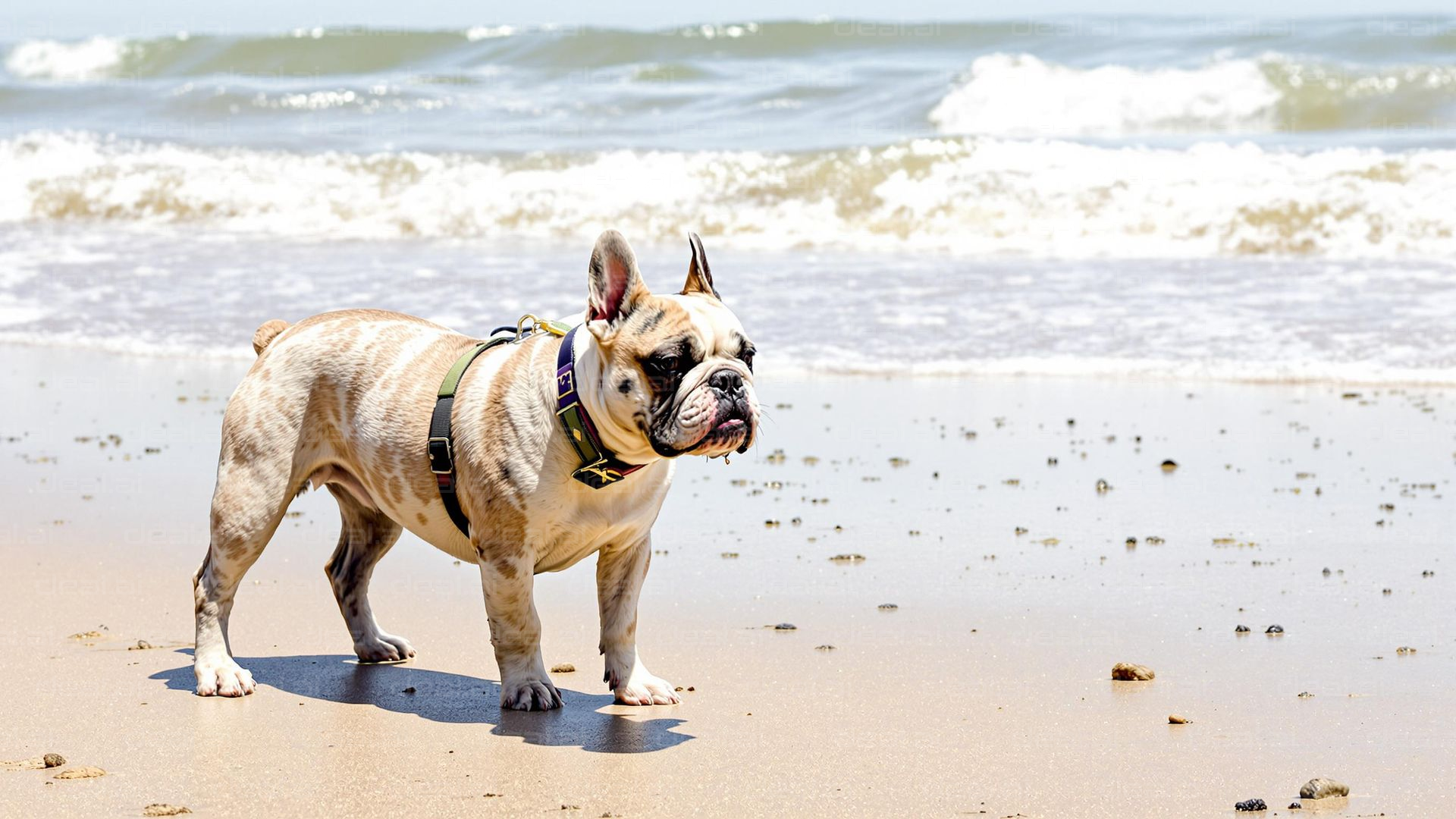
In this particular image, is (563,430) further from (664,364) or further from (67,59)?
(67,59)

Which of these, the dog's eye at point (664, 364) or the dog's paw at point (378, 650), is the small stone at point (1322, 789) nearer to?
the dog's eye at point (664, 364)

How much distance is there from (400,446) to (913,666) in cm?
166

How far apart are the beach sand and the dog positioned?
0.25 meters

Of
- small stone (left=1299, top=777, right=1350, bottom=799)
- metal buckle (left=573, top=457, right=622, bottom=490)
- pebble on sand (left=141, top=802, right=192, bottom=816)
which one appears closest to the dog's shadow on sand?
metal buckle (left=573, top=457, right=622, bottom=490)

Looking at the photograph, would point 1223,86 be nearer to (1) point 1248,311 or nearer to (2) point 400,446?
(1) point 1248,311

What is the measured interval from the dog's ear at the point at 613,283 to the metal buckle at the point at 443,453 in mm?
657

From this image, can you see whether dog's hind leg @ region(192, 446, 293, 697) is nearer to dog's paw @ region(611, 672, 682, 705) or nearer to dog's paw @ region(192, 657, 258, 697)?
dog's paw @ region(192, 657, 258, 697)

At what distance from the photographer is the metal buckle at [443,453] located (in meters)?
4.55

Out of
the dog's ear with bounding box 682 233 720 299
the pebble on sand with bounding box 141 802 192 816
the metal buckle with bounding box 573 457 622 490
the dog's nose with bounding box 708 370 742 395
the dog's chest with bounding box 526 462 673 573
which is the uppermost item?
the dog's ear with bounding box 682 233 720 299

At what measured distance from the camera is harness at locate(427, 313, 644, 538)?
4281 mm

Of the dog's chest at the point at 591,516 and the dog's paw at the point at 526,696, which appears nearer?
the dog's chest at the point at 591,516

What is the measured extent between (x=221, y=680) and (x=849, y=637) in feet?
6.37

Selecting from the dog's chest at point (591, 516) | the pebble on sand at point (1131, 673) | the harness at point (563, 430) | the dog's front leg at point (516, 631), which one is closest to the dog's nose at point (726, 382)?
the harness at point (563, 430)

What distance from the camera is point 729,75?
1294 inches
